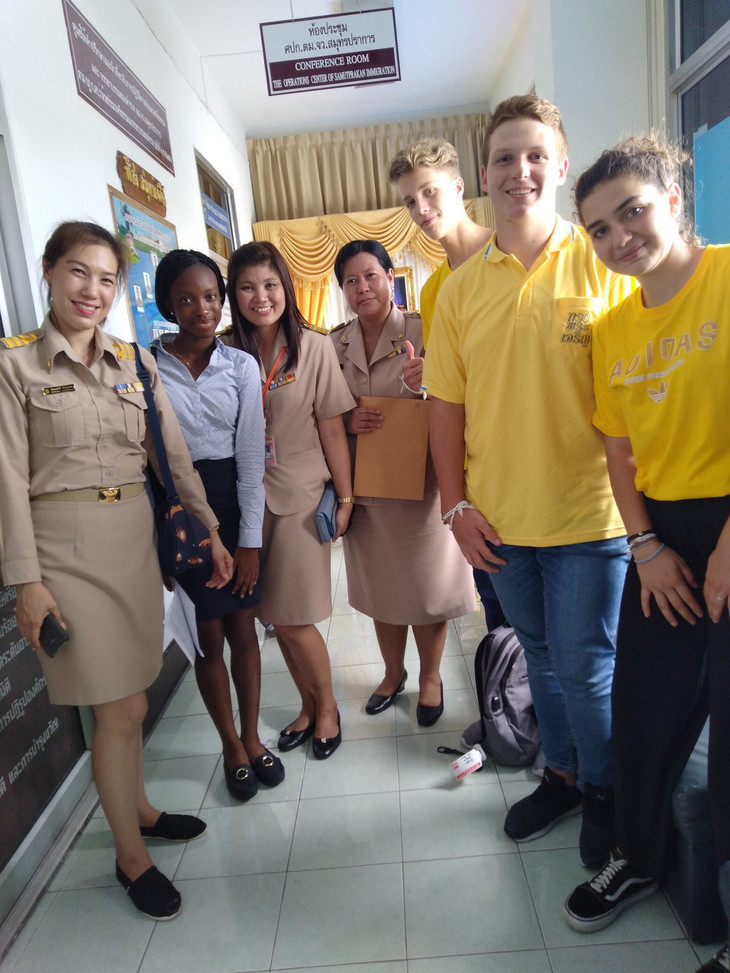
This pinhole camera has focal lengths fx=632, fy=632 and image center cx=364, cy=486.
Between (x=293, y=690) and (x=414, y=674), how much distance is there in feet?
1.66

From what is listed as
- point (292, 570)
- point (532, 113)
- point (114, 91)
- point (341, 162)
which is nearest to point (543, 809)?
point (292, 570)

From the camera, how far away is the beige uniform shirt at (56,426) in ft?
4.34

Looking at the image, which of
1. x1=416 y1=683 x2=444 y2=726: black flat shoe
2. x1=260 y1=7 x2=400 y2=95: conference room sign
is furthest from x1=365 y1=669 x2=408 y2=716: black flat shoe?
x1=260 y1=7 x2=400 y2=95: conference room sign

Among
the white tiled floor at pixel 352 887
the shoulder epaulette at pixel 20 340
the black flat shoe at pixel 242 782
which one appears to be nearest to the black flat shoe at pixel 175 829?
the white tiled floor at pixel 352 887

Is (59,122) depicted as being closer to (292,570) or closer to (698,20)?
(292,570)

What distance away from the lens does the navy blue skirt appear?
1.81m

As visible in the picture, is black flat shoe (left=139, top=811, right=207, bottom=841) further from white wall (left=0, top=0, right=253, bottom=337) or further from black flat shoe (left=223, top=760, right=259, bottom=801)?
white wall (left=0, top=0, right=253, bottom=337)

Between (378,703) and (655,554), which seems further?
(378,703)

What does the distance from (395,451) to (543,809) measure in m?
1.07

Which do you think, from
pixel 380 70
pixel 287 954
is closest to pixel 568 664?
pixel 287 954

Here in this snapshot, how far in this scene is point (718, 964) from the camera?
1169 mm

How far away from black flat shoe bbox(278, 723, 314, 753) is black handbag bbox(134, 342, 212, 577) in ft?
2.87

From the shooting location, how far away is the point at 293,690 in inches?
103

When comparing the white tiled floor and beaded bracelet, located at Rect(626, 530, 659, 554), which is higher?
beaded bracelet, located at Rect(626, 530, 659, 554)
